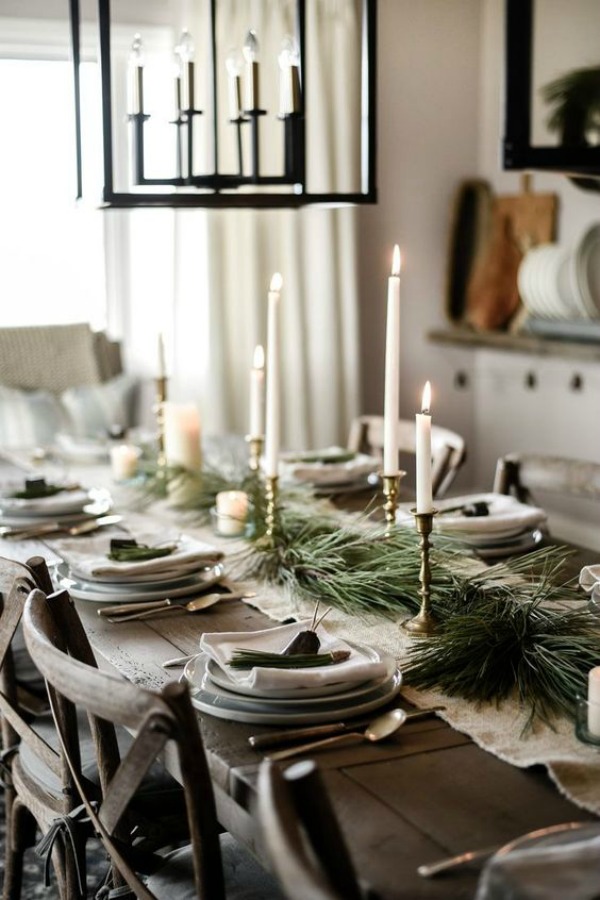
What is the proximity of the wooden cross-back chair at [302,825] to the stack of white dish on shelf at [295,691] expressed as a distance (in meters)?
0.39

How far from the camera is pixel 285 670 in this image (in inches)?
54.4

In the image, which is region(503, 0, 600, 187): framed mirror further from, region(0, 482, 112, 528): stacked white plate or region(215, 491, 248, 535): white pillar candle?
region(0, 482, 112, 528): stacked white plate

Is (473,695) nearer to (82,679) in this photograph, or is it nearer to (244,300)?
(82,679)

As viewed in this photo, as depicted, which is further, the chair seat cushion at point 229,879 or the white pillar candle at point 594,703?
the chair seat cushion at point 229,879

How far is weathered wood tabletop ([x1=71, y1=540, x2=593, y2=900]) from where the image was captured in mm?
1026

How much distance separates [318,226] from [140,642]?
3.06 m

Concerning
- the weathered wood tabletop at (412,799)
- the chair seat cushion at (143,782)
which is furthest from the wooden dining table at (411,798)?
the chair seat cushion at (143,782)

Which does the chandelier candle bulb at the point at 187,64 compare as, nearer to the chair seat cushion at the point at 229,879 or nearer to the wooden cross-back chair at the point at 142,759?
the wooden cross-back chair at the point at 142,759

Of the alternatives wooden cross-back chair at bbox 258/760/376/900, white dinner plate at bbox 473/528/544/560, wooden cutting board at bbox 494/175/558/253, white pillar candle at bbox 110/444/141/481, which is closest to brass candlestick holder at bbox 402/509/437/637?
white dinner plate at bbox 473/528/544/560

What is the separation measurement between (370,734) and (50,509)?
129 centimetres

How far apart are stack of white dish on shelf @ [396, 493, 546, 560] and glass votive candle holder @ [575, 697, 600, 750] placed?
2.54 feet

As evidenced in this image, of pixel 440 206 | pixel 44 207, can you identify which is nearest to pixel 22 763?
pixel 44 207

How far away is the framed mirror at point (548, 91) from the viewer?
5.39 feet

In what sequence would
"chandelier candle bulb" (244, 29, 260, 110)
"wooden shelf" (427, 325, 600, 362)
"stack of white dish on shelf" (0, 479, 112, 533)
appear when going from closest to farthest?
"chandelier candle bulb" (244, 29, 260, 110) < "stack of white dish on shelf" (0, 479, 112, 533) < "wooden shelf" (427, 325, 600, 362)
